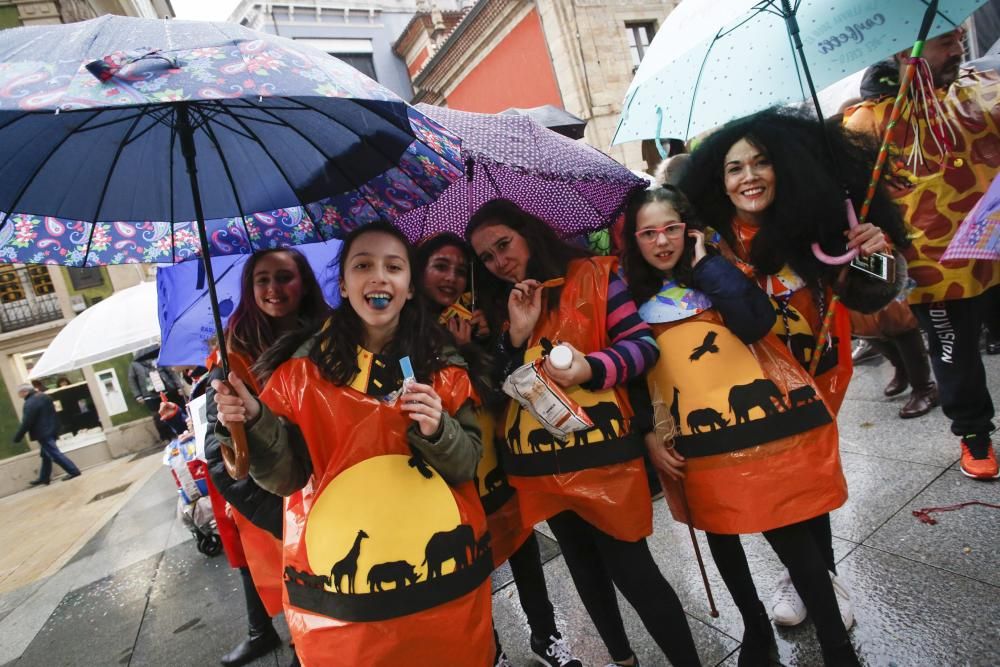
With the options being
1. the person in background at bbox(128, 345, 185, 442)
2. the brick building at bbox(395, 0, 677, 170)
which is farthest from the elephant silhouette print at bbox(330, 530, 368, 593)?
the brick building at bbox(395, 0, 677, 170)

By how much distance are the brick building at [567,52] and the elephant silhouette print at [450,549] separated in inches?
460

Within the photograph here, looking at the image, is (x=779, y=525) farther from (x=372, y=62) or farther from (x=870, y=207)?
(x=372, y=62)

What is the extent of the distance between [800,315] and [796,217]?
356 mm

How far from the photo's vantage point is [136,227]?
6.59 ft

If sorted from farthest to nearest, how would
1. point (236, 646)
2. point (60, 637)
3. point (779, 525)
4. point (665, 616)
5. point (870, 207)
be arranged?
point (60, 637), point (236, 646), point (870, 207), point (665, 616), point (779, 525)

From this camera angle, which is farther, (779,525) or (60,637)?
(60,637)

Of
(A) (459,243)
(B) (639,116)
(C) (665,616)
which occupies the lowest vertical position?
(C) (665,616)

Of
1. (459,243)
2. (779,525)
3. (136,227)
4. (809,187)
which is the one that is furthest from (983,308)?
(136,227)

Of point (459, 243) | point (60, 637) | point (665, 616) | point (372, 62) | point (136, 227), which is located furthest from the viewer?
point (372, 62)

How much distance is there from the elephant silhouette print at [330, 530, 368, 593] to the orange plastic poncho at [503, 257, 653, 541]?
62 cm

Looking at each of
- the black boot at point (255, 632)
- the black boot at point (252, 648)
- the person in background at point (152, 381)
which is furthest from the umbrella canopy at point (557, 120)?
the person in background at point (152, 381)

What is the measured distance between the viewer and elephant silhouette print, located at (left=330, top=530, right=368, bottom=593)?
131 cm

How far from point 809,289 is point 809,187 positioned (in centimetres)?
36

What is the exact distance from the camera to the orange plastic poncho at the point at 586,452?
64.4 inches
